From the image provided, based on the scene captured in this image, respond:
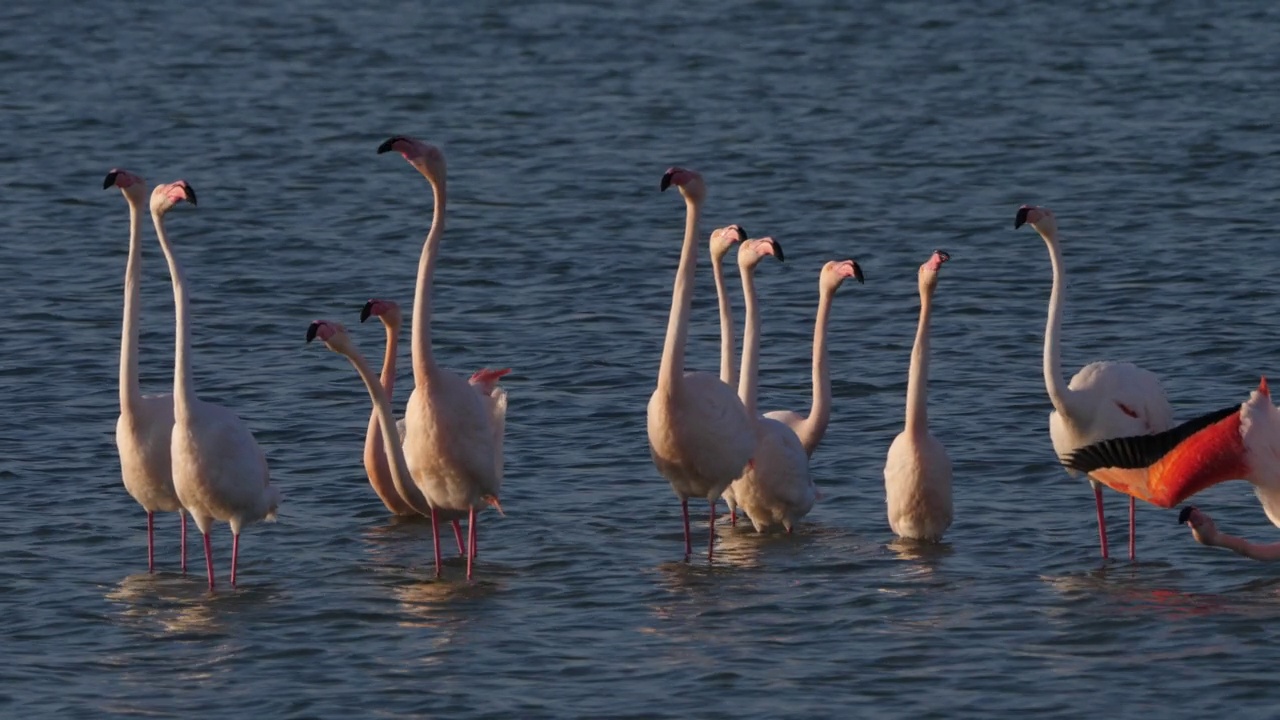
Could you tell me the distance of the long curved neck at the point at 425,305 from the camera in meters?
10.1

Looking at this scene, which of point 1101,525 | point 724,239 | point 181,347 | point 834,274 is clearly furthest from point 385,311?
point 1101,525

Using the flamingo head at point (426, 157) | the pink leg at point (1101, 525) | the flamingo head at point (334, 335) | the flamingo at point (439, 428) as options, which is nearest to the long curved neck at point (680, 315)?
the flamingo at point (439, 428)

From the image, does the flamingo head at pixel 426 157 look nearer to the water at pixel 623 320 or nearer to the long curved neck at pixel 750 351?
the long curved neck at pixel 750 351

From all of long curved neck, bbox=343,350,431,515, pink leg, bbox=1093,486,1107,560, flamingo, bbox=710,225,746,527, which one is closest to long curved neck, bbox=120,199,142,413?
long curved neck, bbox=343,350,431,515

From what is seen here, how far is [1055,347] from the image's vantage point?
10.6 meters

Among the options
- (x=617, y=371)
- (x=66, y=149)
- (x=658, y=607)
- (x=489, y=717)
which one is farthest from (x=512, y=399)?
(x=66, y=149)

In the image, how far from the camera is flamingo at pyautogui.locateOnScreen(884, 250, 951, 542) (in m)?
10.5

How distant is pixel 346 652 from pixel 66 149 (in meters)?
13.6

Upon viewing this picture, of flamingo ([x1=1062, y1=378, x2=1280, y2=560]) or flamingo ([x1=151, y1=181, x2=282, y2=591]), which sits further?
flamingo ([x1=151, y1=181, x2=282, y2=591])

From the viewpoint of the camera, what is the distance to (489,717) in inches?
343

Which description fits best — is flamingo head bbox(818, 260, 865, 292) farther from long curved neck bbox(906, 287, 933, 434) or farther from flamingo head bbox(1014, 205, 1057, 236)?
flamingo head bbox(1014, 205, 1057, 236)

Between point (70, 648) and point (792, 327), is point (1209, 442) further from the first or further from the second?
point (792, 327)

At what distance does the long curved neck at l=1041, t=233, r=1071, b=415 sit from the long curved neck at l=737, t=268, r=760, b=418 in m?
1.46

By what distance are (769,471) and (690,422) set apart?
646 millimetres
